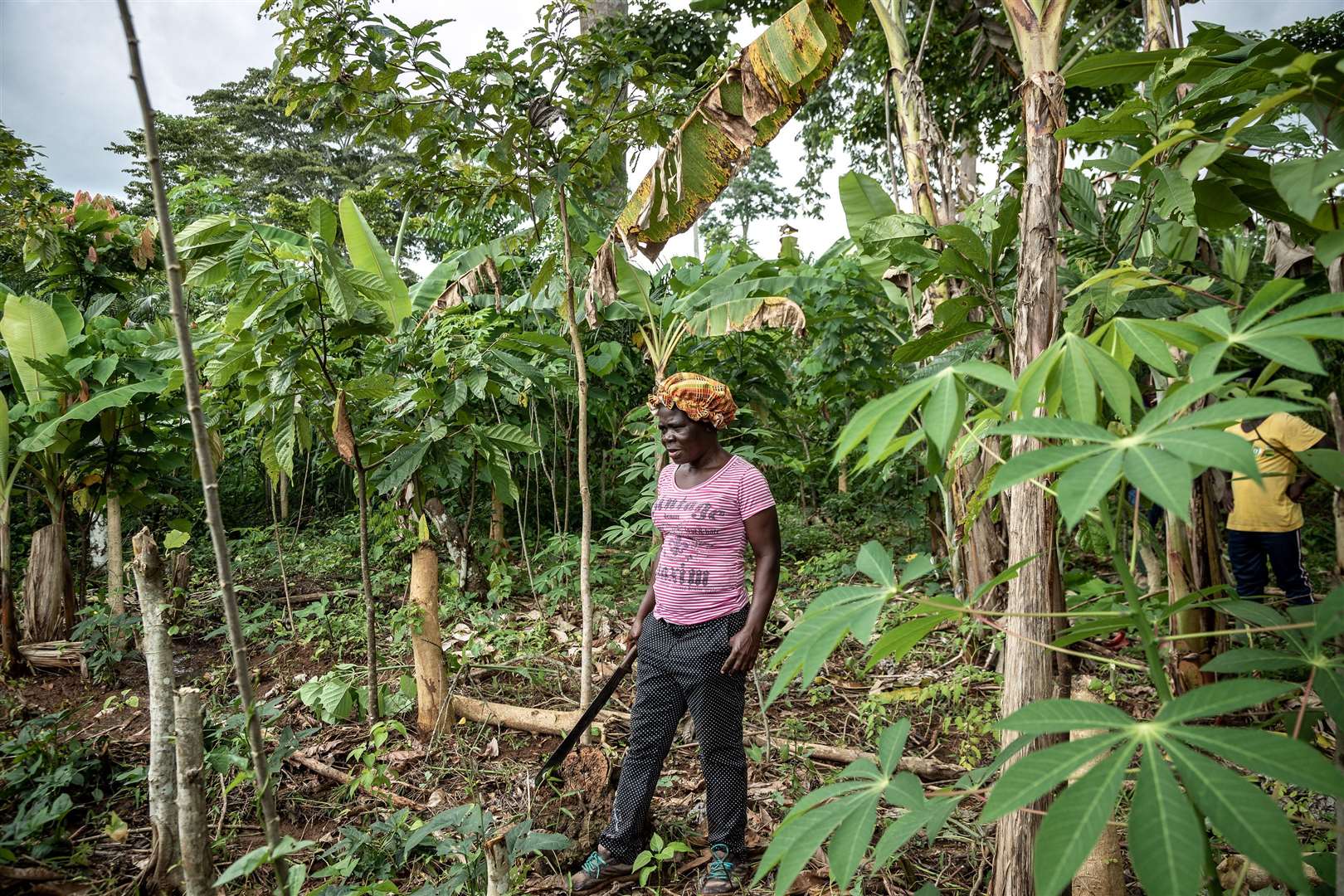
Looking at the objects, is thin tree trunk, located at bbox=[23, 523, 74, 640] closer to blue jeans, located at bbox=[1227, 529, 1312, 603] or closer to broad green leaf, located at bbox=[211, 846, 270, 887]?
broad green leaf, located at bbox=[211, 846, 270, 887]

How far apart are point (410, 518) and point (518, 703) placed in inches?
41.6

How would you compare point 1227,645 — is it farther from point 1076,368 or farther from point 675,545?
point 1076,368

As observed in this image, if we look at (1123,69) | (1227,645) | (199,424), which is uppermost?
(1123,69)

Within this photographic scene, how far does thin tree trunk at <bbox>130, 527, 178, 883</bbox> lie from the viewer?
174 cm

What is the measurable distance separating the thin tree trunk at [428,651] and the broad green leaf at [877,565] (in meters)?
2.43

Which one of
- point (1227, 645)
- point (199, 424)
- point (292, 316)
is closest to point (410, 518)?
point (292, 316)

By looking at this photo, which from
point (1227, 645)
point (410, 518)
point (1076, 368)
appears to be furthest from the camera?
point (410, 518)

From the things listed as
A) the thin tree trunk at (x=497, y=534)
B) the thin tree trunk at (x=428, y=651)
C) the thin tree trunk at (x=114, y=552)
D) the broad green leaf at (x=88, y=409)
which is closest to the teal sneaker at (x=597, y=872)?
the thin tree trunk at (x=428, y=651)

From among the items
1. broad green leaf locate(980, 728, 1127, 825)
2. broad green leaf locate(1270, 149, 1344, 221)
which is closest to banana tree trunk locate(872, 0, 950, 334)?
broad green leaf locate(1270, 149, 1344, 221)

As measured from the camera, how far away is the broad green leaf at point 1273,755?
2.38ft

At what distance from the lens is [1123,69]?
1.50 m

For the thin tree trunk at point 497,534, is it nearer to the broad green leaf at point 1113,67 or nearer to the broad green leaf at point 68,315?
the broad green leaf at point 68,315

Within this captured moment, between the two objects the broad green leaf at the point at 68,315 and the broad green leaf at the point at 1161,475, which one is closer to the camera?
the broad green leaf at the point at 1161,475

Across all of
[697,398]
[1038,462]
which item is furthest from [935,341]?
[1038,462]
